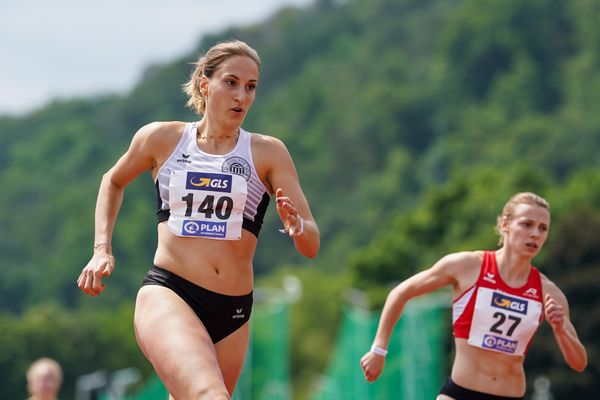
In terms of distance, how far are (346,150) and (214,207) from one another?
466 feet

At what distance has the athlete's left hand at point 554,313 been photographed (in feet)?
34.9

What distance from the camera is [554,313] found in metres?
10.6

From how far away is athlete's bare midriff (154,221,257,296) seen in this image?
9.50 metres

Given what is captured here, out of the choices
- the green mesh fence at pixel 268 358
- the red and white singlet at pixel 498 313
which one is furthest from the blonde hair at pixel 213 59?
the green mesh fence at pixel 268 358

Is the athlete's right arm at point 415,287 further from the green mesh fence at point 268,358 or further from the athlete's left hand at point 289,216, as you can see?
the green mesh fence at point 268,358

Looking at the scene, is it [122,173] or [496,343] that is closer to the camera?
[122,173]

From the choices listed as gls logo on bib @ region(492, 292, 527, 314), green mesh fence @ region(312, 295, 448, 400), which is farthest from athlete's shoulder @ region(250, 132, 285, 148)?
green mesh fence @ region(312, 295, 448, 400)

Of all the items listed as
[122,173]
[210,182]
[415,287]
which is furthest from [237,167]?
[415,287]

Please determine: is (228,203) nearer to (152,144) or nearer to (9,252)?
(152,144)

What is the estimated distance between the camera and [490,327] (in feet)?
36.5

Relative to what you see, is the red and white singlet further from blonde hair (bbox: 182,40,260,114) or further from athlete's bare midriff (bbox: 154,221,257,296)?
blonde hair (bbox: 182,40,260,114)

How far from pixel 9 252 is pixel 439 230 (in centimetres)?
→ 8419

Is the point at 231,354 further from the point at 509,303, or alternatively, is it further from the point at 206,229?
the point at 509,303

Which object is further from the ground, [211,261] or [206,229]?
[206,229]
